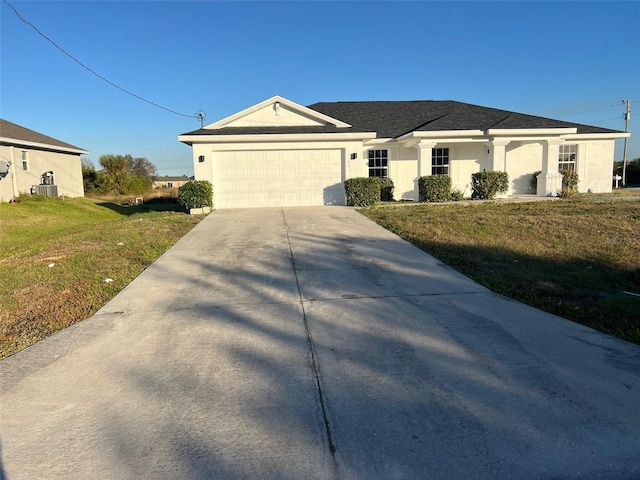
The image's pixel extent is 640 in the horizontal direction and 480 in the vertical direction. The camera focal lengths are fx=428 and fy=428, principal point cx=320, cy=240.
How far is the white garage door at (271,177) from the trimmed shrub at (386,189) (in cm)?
308

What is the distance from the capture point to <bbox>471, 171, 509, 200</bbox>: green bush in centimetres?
1764

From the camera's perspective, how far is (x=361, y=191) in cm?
1591

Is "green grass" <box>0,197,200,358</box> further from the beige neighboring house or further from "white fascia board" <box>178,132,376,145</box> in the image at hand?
the beige neighboring house

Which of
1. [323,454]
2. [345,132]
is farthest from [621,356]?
[345,132]

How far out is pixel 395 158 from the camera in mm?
19312

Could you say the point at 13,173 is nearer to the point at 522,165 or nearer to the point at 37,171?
the point at 37,171

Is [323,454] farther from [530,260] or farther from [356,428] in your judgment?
[530,260]

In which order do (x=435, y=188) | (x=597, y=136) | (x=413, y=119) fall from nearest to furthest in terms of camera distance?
(x=435, y=188), (x=597, y=136), (x=413, y=119)

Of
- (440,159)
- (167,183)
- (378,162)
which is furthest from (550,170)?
(167,183)

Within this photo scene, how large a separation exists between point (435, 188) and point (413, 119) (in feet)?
18.7

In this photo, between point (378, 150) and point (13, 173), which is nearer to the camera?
point (378, 150)

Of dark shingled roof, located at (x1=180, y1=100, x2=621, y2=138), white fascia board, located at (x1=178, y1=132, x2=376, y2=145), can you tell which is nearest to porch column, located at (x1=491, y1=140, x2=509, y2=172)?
dark shingled roof, located at (x1=180, y1=100, x2=621, y2=138)

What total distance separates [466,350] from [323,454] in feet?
6.66

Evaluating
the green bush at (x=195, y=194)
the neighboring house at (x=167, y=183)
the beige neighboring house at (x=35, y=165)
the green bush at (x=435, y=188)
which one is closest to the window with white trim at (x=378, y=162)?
the green bush at (x=435, y=188)
